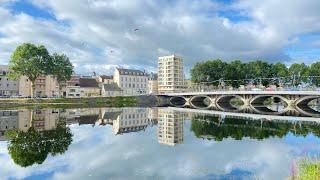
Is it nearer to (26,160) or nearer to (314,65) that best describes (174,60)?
(314,65)

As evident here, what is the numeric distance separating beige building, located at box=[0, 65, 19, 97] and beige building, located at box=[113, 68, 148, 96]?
37.9 m

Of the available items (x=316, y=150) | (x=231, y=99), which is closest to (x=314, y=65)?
(x=231, y=99)

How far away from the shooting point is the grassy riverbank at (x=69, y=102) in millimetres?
84738

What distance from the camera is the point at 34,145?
28078 millimetres

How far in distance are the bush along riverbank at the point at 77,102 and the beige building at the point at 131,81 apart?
979 inches

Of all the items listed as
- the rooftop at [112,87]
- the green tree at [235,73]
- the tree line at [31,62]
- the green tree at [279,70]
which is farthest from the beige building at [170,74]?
the tree line at [31,62]

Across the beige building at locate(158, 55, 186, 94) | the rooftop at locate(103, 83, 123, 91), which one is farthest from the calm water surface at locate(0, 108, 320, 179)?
the beige building at locate(158, 55, 186, 94)

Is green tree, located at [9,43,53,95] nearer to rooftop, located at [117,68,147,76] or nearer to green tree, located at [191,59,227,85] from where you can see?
rooftop, located at [117,68,147,76]

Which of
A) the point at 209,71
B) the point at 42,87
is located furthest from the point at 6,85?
the point at 209,71

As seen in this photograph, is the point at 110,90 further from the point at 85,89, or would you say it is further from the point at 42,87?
the point at 42,87

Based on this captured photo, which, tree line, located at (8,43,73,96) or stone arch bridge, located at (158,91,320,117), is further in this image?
tree line, located at (8,43,73,96)

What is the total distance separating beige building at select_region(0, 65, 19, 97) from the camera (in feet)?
376

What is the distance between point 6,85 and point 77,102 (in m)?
33.2

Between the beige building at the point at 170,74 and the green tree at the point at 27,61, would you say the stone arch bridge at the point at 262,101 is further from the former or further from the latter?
the beige building at the point at 170,74
